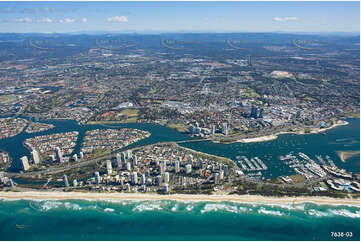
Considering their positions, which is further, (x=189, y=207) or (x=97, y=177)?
(x=97, y=177)

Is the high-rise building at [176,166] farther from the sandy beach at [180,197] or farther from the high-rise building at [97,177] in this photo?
the high-rise building at [97,177]

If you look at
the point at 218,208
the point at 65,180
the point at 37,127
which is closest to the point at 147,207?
the point at 218,208

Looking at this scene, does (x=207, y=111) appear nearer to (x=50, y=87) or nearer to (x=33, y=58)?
(x=50, y=87)

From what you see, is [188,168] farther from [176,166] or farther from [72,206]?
[72,206]

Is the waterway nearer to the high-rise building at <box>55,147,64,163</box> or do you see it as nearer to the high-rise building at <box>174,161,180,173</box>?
the high-rise building at <box>55,147,64,163</box>

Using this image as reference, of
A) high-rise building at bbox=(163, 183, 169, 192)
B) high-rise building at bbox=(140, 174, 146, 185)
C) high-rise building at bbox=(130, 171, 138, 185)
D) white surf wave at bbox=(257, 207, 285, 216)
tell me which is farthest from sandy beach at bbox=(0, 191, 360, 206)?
high-rise building at bbox=(130, 171, 138, 185)

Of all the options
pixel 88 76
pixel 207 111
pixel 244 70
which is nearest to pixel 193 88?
pixel 207 111
